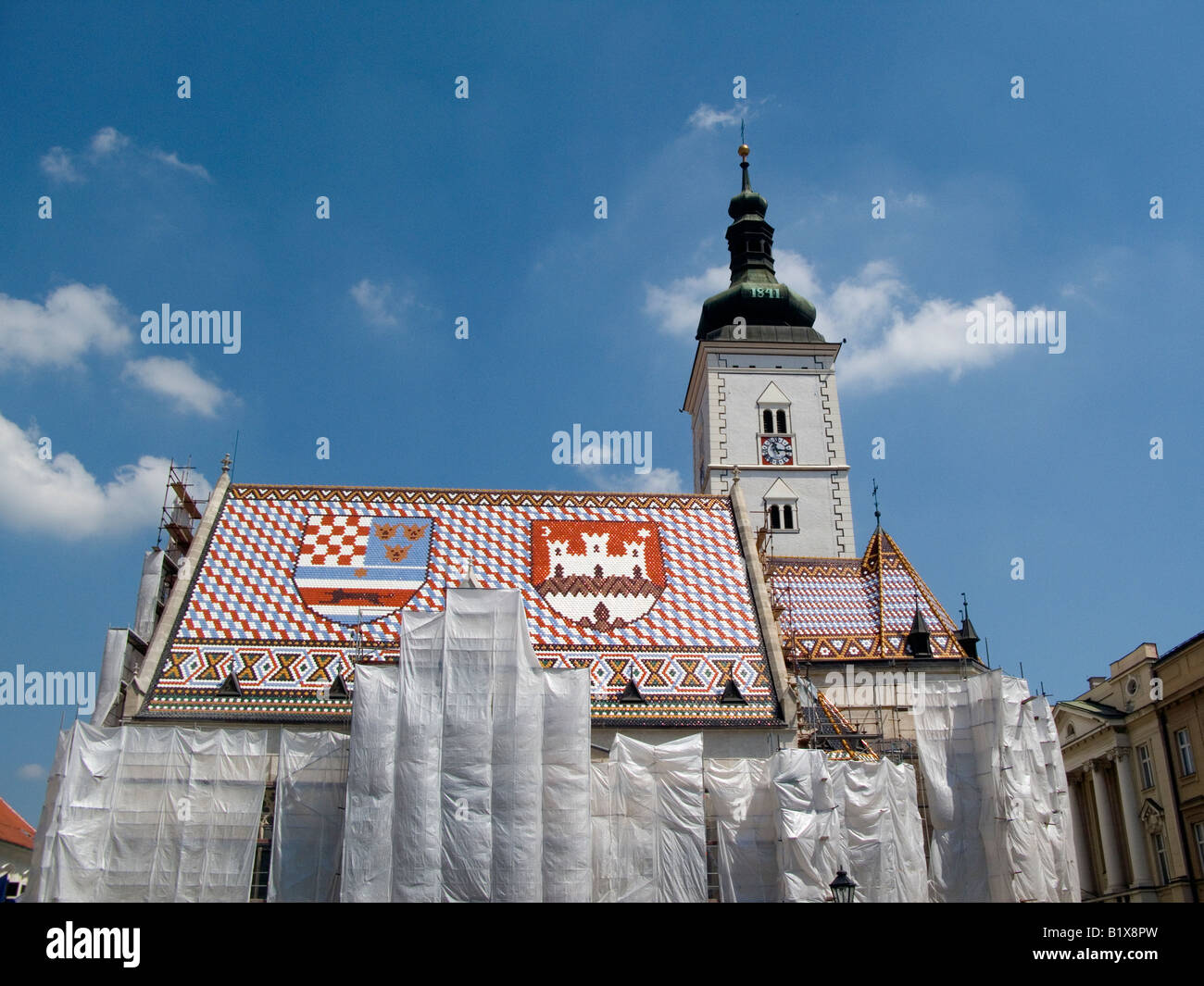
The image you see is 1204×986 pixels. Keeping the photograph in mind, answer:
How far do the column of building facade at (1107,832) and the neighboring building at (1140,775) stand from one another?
0.03 m

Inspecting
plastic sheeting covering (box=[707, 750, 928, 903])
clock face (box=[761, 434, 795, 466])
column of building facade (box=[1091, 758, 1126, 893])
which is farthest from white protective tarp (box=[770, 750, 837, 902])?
clock face (box=[761, 434, 795, 466])

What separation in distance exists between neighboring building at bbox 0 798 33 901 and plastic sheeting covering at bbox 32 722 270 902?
21.1m

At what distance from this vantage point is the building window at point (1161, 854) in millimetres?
34375

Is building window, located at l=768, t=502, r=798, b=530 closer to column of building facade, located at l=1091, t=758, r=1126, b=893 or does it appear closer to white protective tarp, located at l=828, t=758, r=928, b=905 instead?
column of building facade, located at l=1091, t=758, r=1126, b=893

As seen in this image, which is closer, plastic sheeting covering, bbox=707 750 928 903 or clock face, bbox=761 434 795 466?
plastic sheeting covering, bbox=707 750 928 903

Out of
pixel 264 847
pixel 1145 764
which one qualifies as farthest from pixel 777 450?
pixel 264 847

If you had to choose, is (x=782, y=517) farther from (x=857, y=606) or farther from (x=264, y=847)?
(x=264, y=847)

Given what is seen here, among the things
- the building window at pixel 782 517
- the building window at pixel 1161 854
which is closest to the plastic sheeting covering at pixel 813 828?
the building window at pixel 1161 854

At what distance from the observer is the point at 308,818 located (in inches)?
866

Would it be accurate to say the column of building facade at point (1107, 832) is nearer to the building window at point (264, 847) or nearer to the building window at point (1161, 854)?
the building window at point (1161, 854)

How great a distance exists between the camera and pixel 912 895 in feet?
77.7

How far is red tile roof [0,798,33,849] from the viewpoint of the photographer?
42.3 metres
